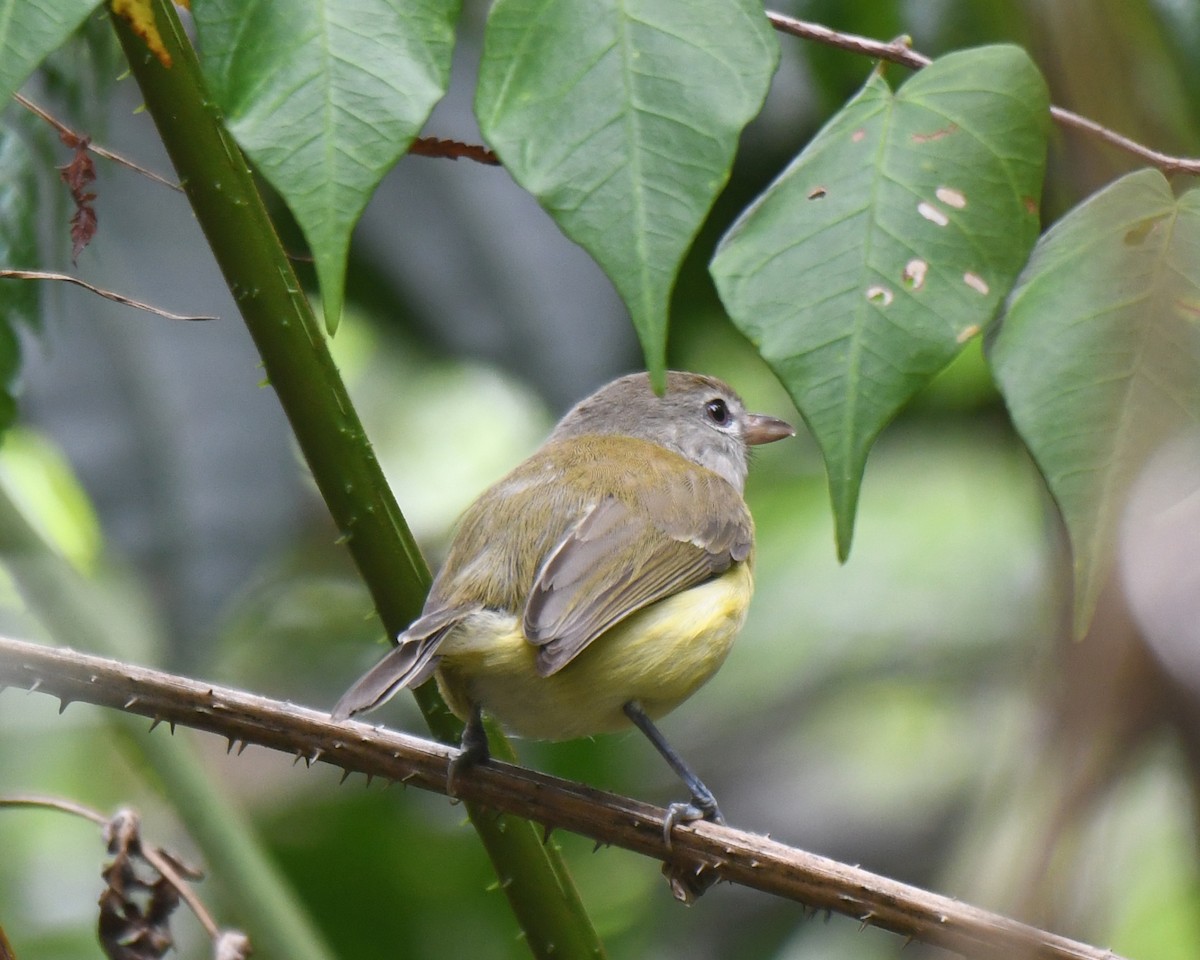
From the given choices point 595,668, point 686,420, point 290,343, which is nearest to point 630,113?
point 290,343

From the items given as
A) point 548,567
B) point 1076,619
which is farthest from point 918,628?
point 1076,619

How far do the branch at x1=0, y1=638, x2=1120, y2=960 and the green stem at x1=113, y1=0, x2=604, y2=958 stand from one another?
0.13 metres

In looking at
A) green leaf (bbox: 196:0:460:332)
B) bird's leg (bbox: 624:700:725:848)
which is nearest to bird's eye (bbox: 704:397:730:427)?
bird's leg (bbox: 624:700:725:848)

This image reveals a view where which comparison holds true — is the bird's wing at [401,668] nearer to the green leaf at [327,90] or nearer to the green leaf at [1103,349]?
the green leaf at [327,90]

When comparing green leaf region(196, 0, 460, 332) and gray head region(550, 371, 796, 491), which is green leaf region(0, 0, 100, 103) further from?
gray head region(550, 371, 796, 491)

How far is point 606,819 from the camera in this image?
6.04 ft

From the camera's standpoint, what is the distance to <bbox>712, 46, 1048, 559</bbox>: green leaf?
1.22m

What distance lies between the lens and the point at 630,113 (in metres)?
1.27

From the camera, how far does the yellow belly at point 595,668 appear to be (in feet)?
7.64

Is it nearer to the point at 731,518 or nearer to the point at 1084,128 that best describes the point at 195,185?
the point at 1084,128

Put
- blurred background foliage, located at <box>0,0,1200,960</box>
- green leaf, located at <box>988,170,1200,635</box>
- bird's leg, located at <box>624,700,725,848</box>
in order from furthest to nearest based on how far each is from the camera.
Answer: blurred background foliage, located at <box>0,0,1200,960</box>, bird's leg, located at <box>624,700,725,848</box>, green leaf, located at <box>988,170,1200,635</box>

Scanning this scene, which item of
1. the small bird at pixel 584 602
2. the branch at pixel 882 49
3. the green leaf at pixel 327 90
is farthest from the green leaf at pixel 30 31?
the small bird at pixel 584 602

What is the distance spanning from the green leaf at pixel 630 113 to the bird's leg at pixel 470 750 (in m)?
0.69

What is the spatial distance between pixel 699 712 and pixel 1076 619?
374cm
